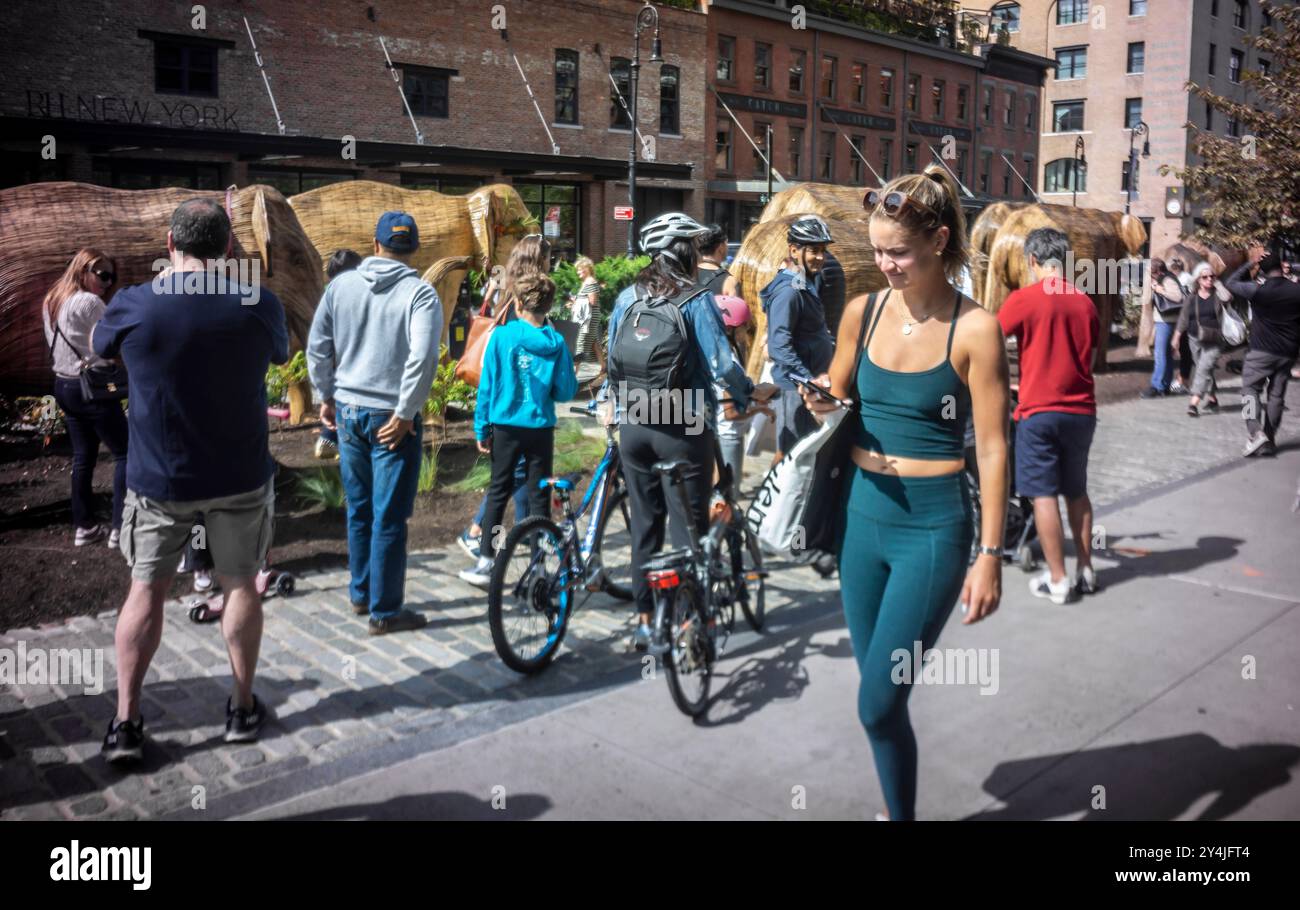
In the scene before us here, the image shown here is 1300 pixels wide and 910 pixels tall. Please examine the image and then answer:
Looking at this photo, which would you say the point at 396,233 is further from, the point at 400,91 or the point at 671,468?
the point at 400,91

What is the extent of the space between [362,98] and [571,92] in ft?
22.3

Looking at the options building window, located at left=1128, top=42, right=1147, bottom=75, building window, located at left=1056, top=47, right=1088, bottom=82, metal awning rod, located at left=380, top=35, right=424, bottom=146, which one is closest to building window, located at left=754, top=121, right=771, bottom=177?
metal awning rod, located at left=380, top=35, right=424, bottom=146

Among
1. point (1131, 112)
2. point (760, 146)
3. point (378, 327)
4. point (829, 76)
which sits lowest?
point (378, 327)

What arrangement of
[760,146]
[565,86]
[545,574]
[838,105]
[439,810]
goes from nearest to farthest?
1. [439,810]
2. [545,574]
3. [565,86]
4. [760,146]
5. [838,105]

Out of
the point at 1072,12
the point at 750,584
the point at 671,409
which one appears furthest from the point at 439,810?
the point at 1072,12

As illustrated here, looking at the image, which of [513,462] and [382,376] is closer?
[382,376]

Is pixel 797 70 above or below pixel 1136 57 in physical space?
below

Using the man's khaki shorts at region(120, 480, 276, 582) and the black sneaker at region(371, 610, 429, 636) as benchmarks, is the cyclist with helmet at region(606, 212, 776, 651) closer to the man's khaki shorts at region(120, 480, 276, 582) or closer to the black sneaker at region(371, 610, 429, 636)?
the black sneaker at region(371, 610, 429, 636)

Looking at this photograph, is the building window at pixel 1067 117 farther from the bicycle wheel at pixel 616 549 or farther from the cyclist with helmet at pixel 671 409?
the cyclist with helmet at pixel 671 409

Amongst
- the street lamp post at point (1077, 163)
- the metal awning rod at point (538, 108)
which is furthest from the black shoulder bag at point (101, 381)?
the street lamp post at point (1077, 163)

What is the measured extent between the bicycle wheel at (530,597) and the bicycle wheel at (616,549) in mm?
295

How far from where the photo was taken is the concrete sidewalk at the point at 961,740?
156 inches

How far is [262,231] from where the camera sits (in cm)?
971

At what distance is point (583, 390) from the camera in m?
14.8
